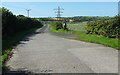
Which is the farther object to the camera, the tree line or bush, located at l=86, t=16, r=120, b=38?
the tree line

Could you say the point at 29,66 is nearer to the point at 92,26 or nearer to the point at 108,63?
the point at 108,63

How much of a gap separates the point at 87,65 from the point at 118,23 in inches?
380

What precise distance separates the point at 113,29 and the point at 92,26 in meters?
4.64

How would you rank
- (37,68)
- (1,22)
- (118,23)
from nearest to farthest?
1. (37,68)
2. (118,23)
3. (1,22)

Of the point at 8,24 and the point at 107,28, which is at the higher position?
the point at 8,24

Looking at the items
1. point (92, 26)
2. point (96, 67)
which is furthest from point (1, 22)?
point (96, 67)

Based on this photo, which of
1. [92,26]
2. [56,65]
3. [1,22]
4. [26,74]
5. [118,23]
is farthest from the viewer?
[92,26]

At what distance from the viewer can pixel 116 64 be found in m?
7.14

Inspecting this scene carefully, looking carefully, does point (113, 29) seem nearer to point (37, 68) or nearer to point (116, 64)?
point (116, 64)

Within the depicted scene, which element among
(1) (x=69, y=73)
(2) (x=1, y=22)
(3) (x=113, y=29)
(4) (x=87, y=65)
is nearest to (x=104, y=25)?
(3) (x=113, y=29)

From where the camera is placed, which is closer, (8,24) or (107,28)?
(107,28)

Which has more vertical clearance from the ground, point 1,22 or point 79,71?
→ point 1,22

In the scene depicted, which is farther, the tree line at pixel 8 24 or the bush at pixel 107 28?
the tree line at pixel 8 24

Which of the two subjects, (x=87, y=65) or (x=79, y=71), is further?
(x=87, y=65)
